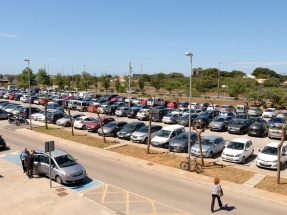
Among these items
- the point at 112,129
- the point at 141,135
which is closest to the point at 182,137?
the point at 141,135

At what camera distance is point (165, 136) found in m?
24.7

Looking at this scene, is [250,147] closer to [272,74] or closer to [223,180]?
[223,180]

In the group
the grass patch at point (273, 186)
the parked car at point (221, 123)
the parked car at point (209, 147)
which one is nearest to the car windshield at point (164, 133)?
the parked car at point (209, 147)

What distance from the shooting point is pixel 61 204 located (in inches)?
506

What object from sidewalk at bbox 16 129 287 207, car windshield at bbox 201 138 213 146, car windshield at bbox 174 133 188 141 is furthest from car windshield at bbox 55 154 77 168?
car windshield at bbox 201 138 213 146

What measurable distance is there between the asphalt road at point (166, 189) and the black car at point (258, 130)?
14618mm

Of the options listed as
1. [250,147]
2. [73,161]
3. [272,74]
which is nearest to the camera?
[73,161]

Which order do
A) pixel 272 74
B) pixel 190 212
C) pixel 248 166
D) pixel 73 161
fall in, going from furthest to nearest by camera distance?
pixel 272 74
pixel 248 166
pixel 73 161
pixel 190 212

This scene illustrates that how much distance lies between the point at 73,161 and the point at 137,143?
32.6ft

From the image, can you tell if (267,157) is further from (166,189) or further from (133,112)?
(133,112)

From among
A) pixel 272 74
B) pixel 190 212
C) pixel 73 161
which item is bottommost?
pixel 190 212

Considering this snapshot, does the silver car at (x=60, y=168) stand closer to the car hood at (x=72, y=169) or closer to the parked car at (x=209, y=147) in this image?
the car hood at (x=72, y=169)

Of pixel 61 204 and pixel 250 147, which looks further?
pixel 250 147

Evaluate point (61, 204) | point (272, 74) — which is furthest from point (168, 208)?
point (272, 74)
